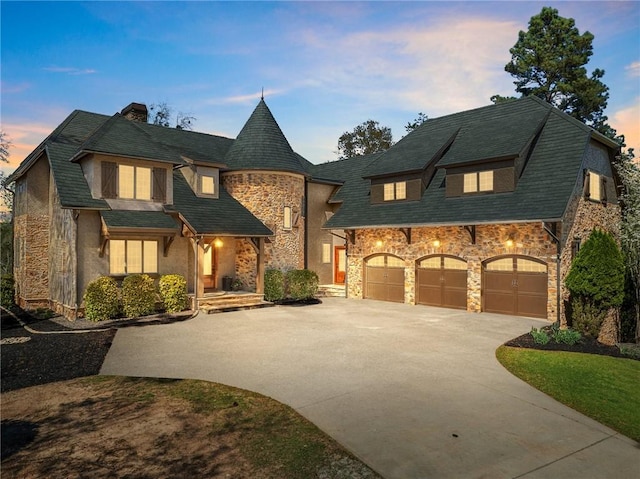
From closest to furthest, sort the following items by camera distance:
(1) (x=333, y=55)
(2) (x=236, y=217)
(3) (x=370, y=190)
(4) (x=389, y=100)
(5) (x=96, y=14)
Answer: (5) (x=96, y=14), (1) (x=333, y=55), (2) (x=236, y=217), (3) (x=370, y=190), (4) (x=389, y=100)

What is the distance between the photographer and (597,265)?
12.8 metres

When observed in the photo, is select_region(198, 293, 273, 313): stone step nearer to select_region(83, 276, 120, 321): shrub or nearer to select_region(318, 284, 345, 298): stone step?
select_region(83, 276, 120, 321): shrub

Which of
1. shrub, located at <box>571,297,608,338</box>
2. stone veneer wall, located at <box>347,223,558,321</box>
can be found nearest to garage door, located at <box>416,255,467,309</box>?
stone veneer wall, located at <box>347,223,558,321</box>

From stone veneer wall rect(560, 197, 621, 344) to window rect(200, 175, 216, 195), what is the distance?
14582 mm

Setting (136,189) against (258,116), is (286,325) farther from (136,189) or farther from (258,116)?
(258,116)

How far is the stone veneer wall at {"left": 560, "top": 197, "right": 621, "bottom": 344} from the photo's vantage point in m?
14.0

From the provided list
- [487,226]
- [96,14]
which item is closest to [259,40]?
[96,14]

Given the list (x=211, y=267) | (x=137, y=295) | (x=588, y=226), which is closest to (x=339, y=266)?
(x=211, y=267)

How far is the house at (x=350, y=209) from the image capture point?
1429 cm

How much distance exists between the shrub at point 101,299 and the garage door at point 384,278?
1107cm

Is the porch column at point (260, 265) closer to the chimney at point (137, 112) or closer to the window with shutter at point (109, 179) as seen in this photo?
the window with shutter at point (109, 179)

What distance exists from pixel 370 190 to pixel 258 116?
7.27 metres

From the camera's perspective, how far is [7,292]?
56.3 feet

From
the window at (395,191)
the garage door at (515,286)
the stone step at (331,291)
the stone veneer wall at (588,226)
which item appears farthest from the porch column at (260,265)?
the stone veneer wall at (588,226)
